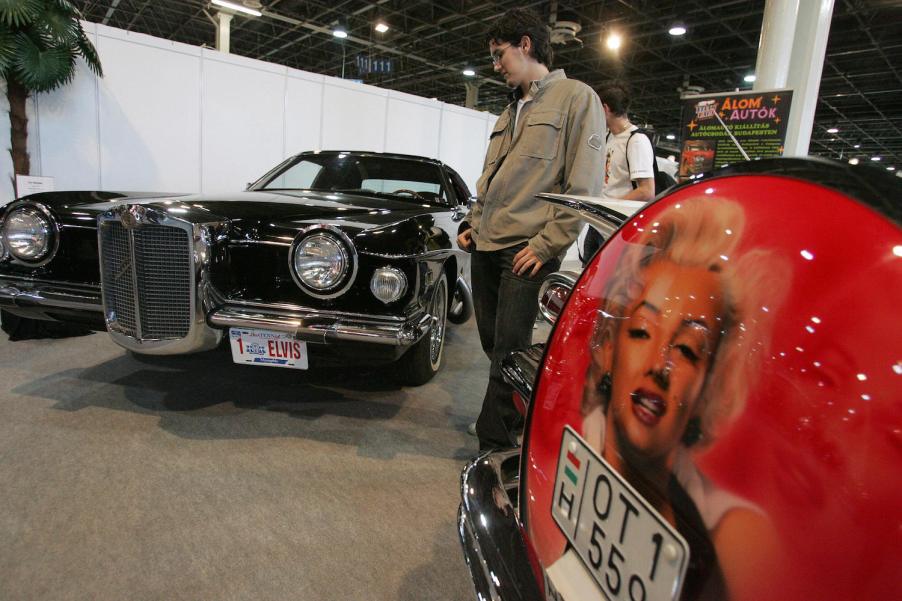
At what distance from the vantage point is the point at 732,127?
11.0 feet

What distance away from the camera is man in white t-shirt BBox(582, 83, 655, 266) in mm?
2811

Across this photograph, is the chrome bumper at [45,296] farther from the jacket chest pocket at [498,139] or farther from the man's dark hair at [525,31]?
the man's dark hair at [525,31]

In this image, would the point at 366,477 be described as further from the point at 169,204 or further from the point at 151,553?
the point at 169,204

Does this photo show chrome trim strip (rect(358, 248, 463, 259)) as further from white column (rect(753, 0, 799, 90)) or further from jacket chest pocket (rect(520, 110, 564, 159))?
white column (rect(753, 0, 799, 90))

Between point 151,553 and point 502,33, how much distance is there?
200 centimetres

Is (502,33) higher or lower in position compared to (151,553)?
higher

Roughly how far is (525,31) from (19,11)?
195 inches

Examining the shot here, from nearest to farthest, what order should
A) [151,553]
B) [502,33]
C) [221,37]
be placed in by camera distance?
[151,553]
[502,33]
[221,37]

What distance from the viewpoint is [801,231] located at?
0.44 meters

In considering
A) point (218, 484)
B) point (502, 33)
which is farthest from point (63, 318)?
point (502, 33)

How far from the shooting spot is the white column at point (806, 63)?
357cm

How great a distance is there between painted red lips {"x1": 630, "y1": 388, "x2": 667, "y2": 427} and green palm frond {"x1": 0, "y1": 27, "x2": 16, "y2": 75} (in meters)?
6.11

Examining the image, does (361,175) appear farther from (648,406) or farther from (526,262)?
(648,406)

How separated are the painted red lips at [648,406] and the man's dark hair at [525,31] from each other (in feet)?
4.83
